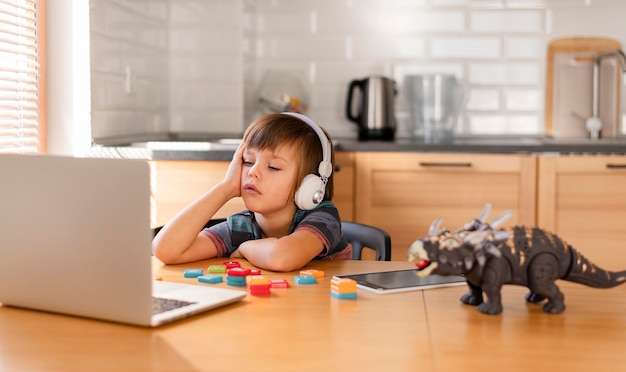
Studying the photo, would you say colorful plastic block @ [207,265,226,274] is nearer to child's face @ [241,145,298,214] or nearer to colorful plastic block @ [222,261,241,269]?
colorful plastic block @ [222,261,241,269]

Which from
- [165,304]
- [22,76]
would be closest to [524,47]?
[22,76]

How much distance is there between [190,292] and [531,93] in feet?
9.18

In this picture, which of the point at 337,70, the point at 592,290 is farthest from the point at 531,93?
the point at 592,290

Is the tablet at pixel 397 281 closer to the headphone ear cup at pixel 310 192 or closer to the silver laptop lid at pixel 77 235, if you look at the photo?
the headphone ear cup at pixel 310 192

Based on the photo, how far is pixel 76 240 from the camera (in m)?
1.07

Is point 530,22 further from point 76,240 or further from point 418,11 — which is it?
point 76,240

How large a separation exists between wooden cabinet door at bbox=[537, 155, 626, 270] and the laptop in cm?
211

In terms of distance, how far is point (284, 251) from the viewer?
1520 mm

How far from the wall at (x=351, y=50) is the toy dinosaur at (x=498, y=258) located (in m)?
2.57

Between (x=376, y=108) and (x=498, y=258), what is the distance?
247 cm

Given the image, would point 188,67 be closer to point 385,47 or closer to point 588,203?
point 385,47

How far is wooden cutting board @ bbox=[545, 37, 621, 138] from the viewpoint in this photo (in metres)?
3.63

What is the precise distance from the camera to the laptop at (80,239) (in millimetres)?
1020

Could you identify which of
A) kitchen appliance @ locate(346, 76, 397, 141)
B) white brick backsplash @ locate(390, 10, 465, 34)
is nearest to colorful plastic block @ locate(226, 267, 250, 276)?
kitchen appliance @ locate(346, 76, 397, 141)
